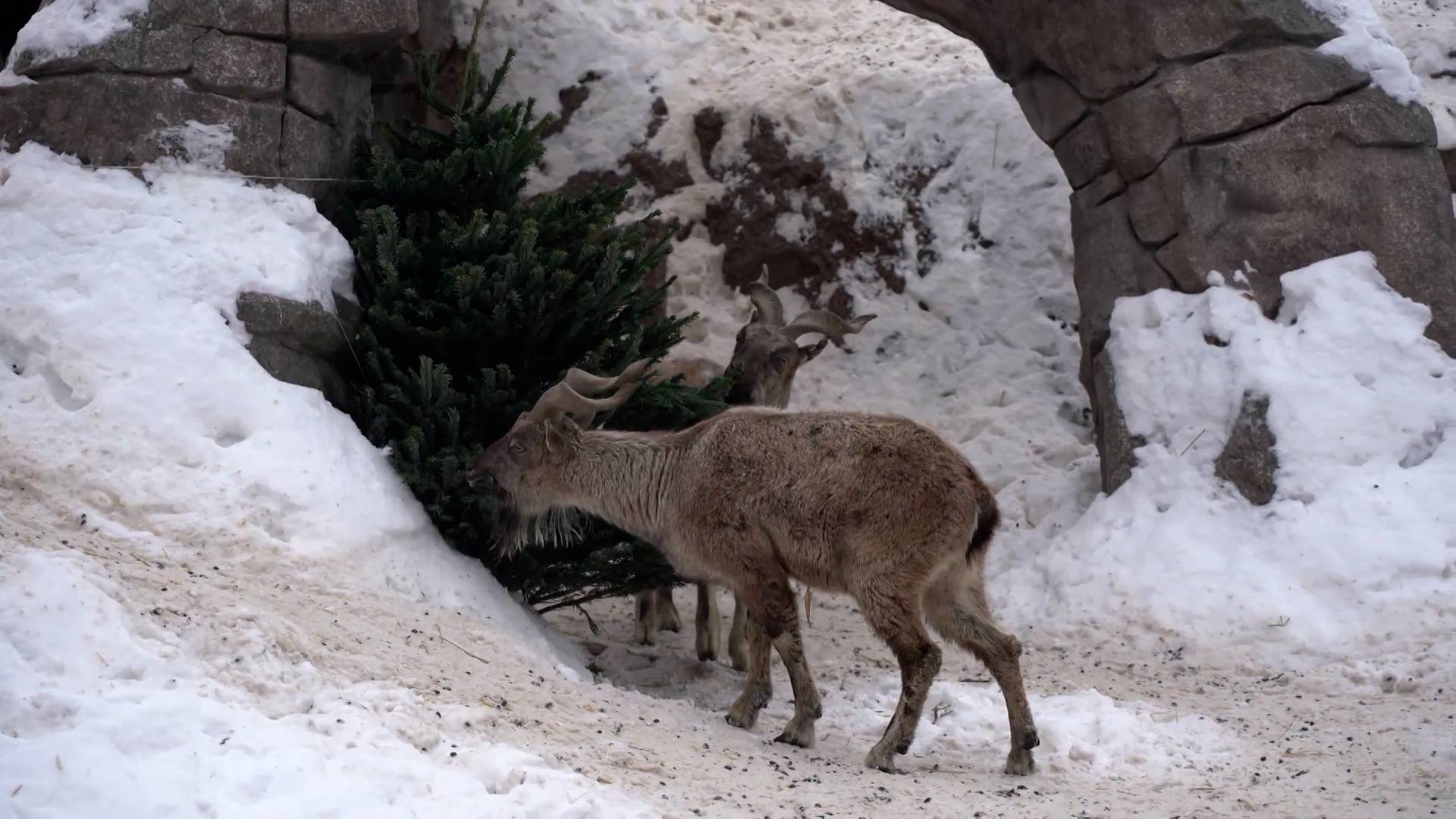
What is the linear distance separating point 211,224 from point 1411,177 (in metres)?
7.60

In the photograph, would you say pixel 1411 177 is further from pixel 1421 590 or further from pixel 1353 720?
pixel 1353 720

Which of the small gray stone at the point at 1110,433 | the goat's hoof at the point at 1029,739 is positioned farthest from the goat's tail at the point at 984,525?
the small gray stone at the point at 1110,433

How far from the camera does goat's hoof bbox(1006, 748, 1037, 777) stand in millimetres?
6523

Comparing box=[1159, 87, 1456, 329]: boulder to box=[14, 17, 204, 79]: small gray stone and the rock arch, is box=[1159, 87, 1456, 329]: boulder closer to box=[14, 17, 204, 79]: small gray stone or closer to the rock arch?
the rock arch

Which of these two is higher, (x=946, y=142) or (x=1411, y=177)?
(x=1411, y=177)

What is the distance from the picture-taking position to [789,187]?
12.9 meters

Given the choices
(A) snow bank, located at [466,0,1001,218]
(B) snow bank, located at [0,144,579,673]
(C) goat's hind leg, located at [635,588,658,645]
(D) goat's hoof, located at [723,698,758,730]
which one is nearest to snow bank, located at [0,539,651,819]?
(B) snow bank, located at [0,144,579,673]

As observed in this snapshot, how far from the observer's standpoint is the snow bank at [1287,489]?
8.09 meters

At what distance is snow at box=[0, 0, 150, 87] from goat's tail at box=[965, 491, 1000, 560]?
5.56m

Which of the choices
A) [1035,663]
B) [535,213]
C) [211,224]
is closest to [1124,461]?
[1035,663]

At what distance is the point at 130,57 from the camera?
26.5 ft

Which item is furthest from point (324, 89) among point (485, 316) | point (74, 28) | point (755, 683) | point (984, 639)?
point (984, 639)

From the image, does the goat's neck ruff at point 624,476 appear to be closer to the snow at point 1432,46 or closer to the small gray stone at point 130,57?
the small gray stone at point 130,57

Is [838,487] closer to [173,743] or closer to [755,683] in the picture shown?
[755,683]
